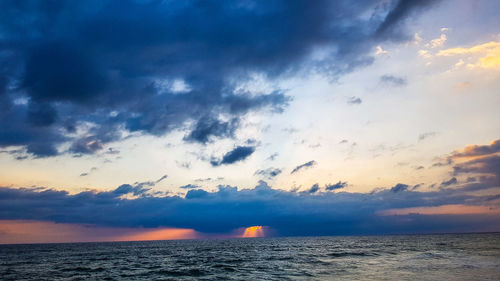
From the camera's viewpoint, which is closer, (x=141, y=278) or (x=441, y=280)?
(x=441, y=280)

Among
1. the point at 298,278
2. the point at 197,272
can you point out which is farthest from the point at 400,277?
the point at 197,272

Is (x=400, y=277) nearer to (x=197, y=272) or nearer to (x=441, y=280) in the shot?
(x=441, y=280)

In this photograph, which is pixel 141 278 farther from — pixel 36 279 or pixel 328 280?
pixel 328 280

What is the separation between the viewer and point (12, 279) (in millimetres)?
42844

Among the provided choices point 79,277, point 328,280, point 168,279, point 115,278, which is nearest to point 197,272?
point 168,279

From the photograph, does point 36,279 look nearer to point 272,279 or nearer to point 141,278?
point 141,278

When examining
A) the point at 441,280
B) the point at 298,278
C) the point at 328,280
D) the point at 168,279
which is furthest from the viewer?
the point at 168,279

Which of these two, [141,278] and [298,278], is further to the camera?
[141,278]

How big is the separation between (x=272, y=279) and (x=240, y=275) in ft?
19.2

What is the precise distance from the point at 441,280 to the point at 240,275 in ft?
75.0

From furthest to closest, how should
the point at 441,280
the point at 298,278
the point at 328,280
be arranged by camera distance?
the point at 298,278, the point at 328,280, the point at 441,280

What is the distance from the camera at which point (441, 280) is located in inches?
1260

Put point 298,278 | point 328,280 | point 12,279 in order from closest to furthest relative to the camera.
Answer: point 328,280 → point 298,278 → point 12,279

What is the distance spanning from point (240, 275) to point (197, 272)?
7666mm
